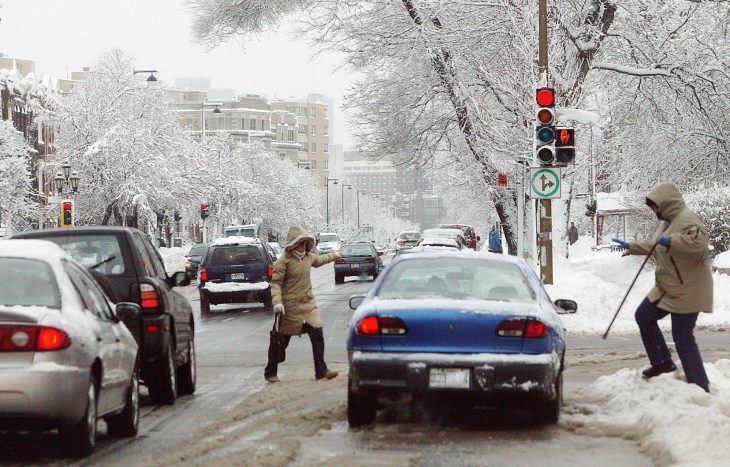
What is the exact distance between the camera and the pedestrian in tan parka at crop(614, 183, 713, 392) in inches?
444

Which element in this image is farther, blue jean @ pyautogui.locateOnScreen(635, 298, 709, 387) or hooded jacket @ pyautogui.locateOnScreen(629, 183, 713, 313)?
hooded jacket @ pyautogui.locateOnScreen(629, 183, 713, 313)

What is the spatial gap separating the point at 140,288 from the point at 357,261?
36.1 metres

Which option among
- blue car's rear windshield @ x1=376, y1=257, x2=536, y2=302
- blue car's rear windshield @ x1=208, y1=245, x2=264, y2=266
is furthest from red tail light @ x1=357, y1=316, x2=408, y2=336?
blue car's rear windshield @ x1=208, y1=245, x2=264, y2=266

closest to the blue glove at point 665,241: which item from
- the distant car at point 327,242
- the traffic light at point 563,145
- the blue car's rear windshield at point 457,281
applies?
the blue car's rear windshield at point 457,281

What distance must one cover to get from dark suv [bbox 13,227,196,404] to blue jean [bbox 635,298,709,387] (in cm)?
424

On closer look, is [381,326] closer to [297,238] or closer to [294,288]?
[297,238]

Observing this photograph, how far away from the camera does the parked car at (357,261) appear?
48188mm

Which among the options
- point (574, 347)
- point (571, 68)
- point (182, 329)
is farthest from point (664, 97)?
point (182, 329)

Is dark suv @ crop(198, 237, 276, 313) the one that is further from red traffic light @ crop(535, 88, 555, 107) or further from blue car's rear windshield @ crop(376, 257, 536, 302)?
blue car's rear windshield @ crop(376, 257, 536, 302)

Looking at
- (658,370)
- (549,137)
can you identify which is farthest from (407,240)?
(658,370)

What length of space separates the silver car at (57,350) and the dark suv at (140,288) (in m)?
2.21

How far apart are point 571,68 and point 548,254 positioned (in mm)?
10696

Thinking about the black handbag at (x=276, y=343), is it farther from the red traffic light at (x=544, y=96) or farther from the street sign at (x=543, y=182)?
the street sign at (x=543, y=182)

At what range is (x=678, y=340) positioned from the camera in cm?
1144
